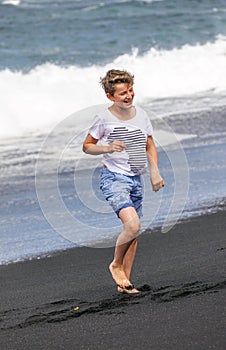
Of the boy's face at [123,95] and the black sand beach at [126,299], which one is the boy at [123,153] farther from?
the black sand beach at [126,299]

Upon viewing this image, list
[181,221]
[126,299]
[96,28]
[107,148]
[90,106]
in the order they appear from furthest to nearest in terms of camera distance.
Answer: [96,28] → [181,221] → [90,106] → [107,148] → [126,299]

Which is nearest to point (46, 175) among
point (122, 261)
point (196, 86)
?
point (122, 261)

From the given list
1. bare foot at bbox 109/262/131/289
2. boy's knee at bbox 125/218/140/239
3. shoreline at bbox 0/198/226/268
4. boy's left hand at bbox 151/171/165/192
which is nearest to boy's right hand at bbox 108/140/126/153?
boy's left hand at bbox 151/171/165/192

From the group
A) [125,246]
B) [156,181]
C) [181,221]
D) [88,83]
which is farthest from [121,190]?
[88,83]

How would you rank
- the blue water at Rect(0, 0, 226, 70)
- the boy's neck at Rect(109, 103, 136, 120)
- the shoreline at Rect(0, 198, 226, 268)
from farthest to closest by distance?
the blue water at Rect(0, 0, 226, 70) → the shoreline at Rect(0, 198, 226, 268) → the boy's neck at Rect(109, 103, 136, 120)

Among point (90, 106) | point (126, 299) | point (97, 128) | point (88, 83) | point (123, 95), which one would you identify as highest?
point (123, 95)

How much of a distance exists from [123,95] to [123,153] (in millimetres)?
319

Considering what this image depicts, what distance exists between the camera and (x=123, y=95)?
17.7ft

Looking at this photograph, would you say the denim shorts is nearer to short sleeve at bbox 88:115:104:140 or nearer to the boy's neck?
short sleeve at bbox 88:115:104:140

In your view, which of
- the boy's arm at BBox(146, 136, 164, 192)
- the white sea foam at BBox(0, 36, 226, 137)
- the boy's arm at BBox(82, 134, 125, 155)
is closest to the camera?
the boy's arm at BBox(82, 134, 125, 155)

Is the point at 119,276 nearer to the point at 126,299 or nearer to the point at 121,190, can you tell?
the point at 126,299

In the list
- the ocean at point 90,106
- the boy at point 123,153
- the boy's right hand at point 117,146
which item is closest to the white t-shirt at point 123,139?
the boy at point 123,153

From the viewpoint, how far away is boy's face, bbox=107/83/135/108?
17.7 feet

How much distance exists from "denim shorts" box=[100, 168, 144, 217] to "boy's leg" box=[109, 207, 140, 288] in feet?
0.15
